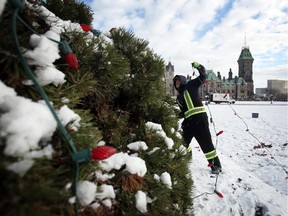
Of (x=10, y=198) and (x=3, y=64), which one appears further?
(x=3, y=64)

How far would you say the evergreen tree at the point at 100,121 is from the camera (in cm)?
60

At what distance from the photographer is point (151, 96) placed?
172 centimetres

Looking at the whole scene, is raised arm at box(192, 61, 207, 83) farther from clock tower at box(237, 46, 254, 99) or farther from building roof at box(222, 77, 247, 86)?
clock tower at box(237, 46, 254, 99)

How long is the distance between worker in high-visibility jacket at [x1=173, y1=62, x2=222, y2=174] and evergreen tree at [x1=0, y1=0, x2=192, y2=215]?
232 cm

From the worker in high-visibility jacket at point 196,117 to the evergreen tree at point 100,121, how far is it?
232 centimetres

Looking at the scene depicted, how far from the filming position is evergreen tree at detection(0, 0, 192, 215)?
60 centimetres

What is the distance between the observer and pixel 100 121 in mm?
1434

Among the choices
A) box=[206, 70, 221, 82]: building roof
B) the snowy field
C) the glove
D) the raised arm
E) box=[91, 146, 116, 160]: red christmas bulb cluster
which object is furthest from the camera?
box=[206, 70, 221, 82]: building roof

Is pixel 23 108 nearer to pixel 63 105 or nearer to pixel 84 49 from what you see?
pixel 63 105

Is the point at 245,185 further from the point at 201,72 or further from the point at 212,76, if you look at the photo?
the point at 212,76

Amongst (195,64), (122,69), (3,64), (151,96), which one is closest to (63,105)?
(3,64)

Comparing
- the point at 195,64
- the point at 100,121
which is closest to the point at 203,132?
the point at 195,64

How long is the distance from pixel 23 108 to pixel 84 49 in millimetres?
671

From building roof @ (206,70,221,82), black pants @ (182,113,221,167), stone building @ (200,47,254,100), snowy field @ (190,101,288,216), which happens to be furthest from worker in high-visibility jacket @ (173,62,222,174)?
stone building @ (200,47,254,100)
